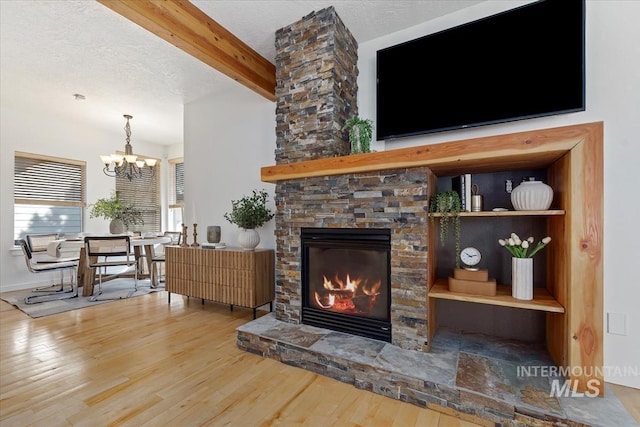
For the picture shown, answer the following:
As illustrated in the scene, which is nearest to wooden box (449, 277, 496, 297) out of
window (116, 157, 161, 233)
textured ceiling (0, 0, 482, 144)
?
textured ceiling (0, 0, 482, 144)

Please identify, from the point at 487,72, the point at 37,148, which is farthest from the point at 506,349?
the point at 37,148

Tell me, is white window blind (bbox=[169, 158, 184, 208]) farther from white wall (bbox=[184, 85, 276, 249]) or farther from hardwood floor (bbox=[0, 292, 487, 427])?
hardwood floor (bbox=[0, 292, 487, 427])

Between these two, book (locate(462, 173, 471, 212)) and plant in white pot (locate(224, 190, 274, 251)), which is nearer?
book (locate(462, 173, 471, 212))

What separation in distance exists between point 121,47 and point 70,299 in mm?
3226

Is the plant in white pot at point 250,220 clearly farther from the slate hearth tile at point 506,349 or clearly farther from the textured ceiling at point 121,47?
the slate hearth tile at point 506,349

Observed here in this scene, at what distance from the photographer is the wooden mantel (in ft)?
5.02

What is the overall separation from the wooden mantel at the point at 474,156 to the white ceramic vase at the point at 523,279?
0.64m

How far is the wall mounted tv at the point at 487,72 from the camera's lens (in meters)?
1.83

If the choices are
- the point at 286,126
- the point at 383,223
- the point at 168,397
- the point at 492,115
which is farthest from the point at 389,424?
the point at 286,126

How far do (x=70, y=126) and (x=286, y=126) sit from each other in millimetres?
4691

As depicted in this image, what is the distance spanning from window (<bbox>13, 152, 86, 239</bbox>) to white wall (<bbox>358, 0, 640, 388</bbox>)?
681 cm

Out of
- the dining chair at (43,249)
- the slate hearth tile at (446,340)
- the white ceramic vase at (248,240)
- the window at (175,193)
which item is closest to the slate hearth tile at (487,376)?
the slate hearth tile at (446,340)

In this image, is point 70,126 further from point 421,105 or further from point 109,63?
point 421,105

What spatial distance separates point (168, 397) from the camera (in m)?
1.69
